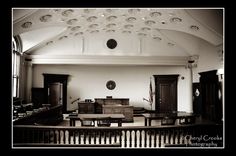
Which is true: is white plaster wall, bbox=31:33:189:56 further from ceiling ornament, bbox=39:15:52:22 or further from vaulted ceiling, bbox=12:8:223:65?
ceiling ornament, bbox=39:15:52:22

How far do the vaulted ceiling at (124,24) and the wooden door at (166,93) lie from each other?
7.82 ft

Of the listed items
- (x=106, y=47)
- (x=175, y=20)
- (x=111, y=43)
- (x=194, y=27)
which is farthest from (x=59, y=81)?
(x=194, y=27)

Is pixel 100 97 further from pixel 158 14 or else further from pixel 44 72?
pixel 158 14

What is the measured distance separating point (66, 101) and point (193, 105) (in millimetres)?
8236

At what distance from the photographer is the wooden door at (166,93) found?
15.4 m

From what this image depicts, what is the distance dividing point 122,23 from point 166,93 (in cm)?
631

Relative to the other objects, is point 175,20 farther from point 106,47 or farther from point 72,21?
point 106,47

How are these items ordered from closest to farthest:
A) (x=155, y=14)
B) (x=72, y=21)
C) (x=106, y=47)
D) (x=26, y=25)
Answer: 1. (x=26, y=25)
2. (x=155, y=14)
3. (x=72, y=21)
4. (x=106, y=47)

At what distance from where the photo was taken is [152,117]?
8688mm

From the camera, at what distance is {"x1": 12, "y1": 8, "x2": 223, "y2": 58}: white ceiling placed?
8039 mm

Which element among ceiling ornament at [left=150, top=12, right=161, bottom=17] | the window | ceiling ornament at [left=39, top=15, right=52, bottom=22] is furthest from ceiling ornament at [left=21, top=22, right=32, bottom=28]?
ceiling ornament at [left=150, top=12, right=161, bottom=17]

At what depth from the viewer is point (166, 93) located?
15.6 meters

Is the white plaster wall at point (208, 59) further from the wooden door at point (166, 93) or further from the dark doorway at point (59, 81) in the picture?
the dark doorway at point (59, 81)
